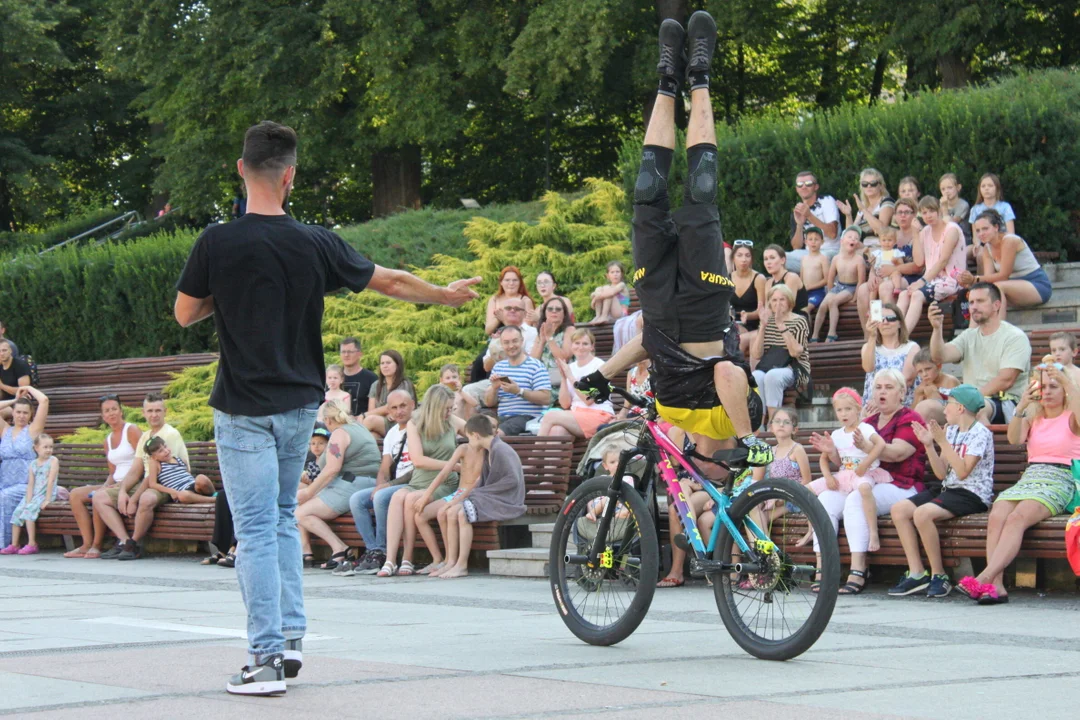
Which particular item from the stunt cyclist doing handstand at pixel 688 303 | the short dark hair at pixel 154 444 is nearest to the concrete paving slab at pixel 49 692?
the stunt cyclist doing handstand at pixel 688 303

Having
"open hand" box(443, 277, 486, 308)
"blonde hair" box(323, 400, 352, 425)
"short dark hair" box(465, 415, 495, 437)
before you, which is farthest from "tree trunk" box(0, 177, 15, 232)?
"open hand" box(443, 277, 486, 308)

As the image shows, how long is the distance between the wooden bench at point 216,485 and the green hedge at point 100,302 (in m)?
8.56

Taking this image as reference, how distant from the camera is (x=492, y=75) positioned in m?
30.5

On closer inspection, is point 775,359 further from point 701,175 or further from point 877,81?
point 877,81

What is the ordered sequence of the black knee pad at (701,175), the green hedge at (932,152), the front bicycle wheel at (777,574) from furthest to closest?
1. the green hedge at (932,152)
2. the black knee pad at (701,175)
3. the front bicycle wheel at (777,574)

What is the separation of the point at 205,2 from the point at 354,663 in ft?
90.9

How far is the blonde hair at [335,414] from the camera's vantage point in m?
13.0

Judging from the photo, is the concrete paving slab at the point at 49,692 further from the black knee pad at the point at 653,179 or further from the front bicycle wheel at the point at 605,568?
the black knee pad at the point at 653,179

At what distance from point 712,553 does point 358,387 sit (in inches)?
349

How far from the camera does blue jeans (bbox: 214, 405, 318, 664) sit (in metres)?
5.37

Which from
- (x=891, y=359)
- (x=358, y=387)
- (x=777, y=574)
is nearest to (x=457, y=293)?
(x=777, y=574)

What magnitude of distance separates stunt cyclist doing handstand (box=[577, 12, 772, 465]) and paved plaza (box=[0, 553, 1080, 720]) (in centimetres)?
112

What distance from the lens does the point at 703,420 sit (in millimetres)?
6719

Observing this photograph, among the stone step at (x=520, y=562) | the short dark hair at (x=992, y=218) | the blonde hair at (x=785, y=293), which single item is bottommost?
the stone step at (x=520, y=562)
